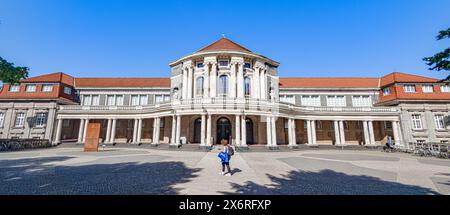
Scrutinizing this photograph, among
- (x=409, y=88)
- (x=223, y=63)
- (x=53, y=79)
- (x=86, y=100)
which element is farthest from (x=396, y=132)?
(x=53, y=79)

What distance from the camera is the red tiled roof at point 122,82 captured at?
106 feet

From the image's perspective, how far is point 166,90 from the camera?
31.5m

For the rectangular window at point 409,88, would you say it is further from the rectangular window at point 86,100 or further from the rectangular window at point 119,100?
the rectangular window at point 86,100

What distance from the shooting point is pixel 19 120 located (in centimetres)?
2669

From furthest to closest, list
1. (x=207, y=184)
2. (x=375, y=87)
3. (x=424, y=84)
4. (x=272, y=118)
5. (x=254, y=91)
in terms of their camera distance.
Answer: (x=375, y=87), (x=424, y=84), (x=254, y=91), (x=272, y=118), (x=207, y=184)

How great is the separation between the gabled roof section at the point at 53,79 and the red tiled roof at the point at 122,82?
124 cm

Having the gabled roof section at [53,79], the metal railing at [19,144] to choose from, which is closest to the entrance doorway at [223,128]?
the metal railing at [19,144]

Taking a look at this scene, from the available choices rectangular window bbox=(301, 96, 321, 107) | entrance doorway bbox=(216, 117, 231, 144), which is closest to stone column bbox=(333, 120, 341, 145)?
A: rectangular window bbox=(301, 96, 321, 107)

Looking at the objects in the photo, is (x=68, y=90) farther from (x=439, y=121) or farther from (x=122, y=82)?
(x=439, y=121)

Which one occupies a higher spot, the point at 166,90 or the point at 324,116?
the point at 166,90

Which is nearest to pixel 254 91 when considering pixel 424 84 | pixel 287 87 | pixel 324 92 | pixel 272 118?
pixel 272 118
